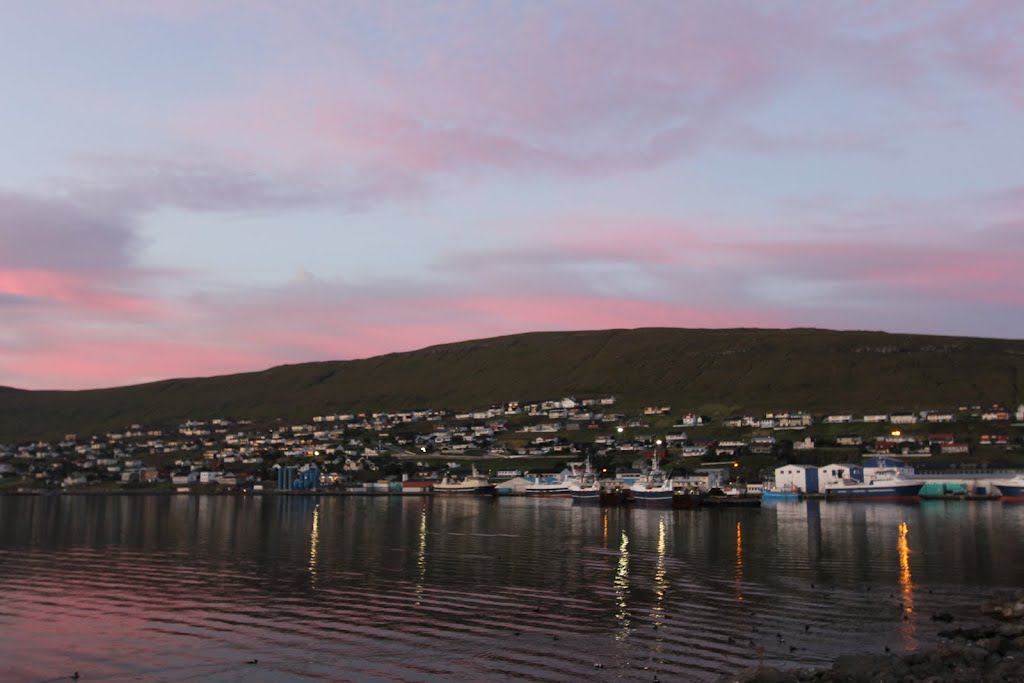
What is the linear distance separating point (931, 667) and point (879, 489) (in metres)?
112

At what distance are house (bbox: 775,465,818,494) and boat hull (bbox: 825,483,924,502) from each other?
420 centimetres

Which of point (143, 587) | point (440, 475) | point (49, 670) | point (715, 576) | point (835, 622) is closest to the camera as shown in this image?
point (49, 670)

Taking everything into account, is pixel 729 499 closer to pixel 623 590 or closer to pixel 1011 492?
pixel 1011 492

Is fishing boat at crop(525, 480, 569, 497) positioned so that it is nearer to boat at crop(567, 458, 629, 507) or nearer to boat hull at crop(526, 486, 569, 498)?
boat hull at crop(526, 486, 569, 498)

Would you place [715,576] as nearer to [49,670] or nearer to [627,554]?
[627,554]

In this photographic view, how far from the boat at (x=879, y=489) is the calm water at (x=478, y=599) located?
2046 inches

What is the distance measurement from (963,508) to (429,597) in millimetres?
85336

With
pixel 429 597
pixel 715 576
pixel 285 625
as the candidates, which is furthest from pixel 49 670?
pixel 715 576

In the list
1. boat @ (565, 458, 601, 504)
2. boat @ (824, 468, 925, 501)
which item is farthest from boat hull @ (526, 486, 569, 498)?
boat @ (824, 468, 925, 501)

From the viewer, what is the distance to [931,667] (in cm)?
2275

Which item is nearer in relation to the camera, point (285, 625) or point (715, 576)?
point (285, 625)

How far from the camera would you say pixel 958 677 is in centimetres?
2172

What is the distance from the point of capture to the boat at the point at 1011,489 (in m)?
120

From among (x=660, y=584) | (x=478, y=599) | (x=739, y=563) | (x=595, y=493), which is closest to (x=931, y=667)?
(x=478, y=599)
